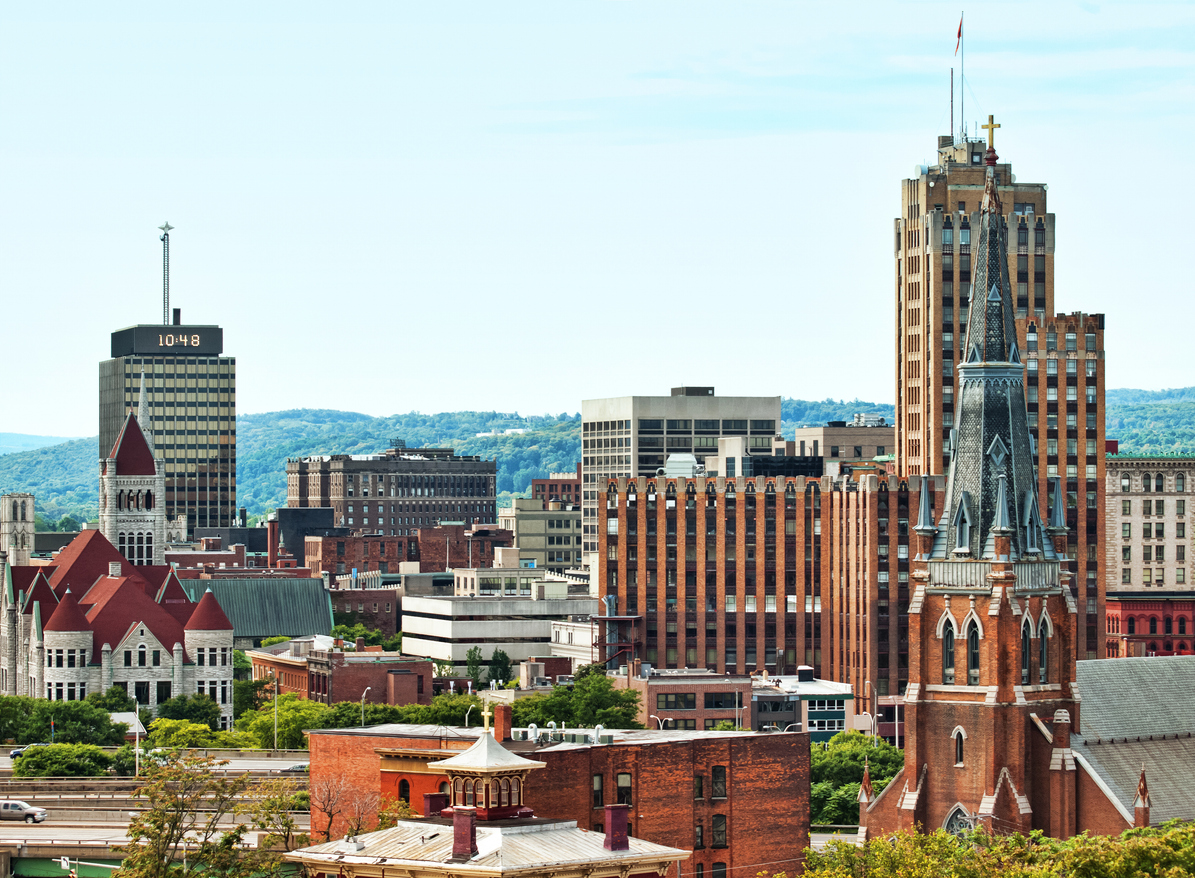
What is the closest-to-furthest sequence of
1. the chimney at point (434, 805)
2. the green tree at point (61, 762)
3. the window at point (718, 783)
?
1. the chimney at point (434, 805)
2. the window at point (718, 783)
3. the green tree at point (61, 762)

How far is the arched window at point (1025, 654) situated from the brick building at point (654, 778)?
22603mm

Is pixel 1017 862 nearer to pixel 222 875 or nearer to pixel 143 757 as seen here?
pixel 222 875

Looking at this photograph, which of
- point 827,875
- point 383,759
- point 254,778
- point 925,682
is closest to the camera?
point 827,875

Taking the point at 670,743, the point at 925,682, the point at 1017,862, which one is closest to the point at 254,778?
the point at 670,743

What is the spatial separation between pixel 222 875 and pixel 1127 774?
50040 mm

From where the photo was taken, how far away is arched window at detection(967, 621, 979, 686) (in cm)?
12556

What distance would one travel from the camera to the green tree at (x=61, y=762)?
572 feet

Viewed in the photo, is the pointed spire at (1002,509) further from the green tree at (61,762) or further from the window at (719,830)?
the green tree at (61,762)

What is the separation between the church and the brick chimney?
2018cm

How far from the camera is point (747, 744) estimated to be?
14412 cm

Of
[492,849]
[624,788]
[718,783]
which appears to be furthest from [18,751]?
[492,849]

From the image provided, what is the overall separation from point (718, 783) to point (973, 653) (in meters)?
22.3

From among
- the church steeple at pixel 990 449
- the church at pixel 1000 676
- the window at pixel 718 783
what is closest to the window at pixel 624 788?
the window at pixel 718 783

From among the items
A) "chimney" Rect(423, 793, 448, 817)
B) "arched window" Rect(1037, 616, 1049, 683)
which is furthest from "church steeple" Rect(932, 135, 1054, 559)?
"chimney" Rect(423, 793, 448, 817)
